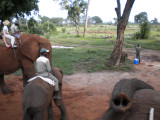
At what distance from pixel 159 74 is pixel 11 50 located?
7286 millimetres

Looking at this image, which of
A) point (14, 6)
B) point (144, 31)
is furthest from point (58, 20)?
point (14, 6)

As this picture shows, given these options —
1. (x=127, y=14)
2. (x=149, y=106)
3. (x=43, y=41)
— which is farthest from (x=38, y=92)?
(x=127, y=14)

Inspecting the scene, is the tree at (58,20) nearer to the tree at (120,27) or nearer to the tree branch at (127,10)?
the tree at (120,27)

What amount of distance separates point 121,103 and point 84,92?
4301 millimetres

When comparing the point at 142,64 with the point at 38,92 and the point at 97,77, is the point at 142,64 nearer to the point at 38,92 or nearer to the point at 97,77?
the point at 97,77

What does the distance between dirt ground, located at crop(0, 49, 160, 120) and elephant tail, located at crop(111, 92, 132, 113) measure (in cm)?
268

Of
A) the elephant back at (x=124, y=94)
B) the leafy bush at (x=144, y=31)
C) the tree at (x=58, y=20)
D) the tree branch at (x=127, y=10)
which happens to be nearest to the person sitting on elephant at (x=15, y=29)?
the elephant back at (x=124, y=94)

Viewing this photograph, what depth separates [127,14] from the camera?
8.56 metres

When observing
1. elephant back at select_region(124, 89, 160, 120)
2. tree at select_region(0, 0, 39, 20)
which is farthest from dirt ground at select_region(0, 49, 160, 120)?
tree at select_region(0, 0, 39, 20)

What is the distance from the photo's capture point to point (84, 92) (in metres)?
6.16

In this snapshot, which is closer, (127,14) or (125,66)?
(127,14)

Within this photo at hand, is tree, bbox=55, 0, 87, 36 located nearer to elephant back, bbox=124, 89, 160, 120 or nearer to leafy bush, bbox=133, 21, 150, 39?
leafy bush, bbox=133, 21, 150, 39

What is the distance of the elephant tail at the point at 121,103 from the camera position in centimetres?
186

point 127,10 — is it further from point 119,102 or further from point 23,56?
point 119,102
